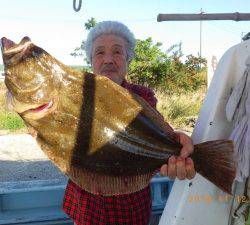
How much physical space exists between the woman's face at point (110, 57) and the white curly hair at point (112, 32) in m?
0.03

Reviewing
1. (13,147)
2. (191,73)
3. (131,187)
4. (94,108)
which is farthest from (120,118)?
(191,73)

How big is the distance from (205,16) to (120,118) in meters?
0.94

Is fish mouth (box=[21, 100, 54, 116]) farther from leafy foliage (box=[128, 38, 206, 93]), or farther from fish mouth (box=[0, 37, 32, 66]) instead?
leafy foliage (box=[128, 38, 206, 93])

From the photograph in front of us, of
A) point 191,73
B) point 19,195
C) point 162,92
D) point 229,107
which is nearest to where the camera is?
point 229,107

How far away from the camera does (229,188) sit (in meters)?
2.32

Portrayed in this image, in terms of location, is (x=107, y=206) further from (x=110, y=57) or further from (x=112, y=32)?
(x=112, y=32)

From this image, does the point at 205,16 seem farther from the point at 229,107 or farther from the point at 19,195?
the point at 19,195

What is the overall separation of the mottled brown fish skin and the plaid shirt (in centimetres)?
50

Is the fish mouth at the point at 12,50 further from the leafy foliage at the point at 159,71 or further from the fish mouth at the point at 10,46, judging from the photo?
the leafy foliage at the point at 159,71

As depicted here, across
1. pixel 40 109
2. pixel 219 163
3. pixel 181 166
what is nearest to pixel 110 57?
pixel 40 109

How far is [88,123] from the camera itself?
232cm

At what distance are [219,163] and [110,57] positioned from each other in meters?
1.08

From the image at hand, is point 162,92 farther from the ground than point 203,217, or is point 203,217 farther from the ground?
point 203,217

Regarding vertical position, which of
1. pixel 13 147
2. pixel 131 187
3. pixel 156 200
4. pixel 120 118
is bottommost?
pixel 13 147
